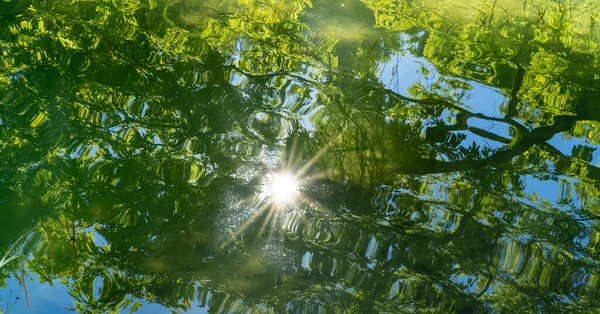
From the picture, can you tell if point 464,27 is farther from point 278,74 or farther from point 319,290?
point 319,290

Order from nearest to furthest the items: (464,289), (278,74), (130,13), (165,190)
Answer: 1. (464,289)
2. (165,190)
3. (278,74)
4. (130,13)

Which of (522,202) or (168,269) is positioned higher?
(522,202)

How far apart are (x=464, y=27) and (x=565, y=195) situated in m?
2.52

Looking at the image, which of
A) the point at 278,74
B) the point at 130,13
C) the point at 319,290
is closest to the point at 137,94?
the point at 278,74

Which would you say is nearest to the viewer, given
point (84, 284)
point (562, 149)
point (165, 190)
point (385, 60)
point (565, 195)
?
point (84, 284)

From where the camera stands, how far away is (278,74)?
416cm

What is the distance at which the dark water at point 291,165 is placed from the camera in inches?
93.9

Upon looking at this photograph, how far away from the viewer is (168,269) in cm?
237

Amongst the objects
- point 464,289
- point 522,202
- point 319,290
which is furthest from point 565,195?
point 319,290

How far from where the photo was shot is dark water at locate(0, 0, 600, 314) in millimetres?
2385

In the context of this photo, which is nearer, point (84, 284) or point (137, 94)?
point (84, 284)

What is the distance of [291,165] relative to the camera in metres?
3.11

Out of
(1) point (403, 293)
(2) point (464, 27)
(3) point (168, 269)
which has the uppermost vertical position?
(2) point (464, 27)

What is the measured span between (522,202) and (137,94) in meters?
2.44
